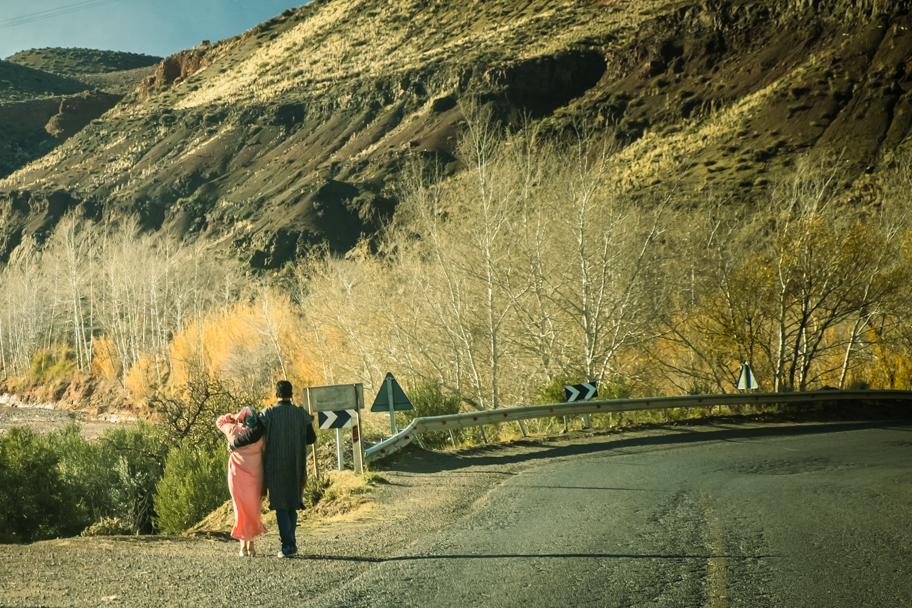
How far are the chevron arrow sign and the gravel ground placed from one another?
1.04 m

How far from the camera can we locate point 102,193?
4350 inches

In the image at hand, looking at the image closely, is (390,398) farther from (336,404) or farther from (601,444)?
(601,444)

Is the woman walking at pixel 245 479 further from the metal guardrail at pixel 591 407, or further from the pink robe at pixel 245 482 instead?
the metal guardrail at pixel 591 407

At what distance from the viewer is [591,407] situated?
17.1m

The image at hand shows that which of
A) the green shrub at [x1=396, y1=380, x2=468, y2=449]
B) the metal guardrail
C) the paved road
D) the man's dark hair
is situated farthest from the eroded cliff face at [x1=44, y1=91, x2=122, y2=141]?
the man's dark hair

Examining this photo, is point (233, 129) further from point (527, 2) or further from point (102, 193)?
point (527, 2)

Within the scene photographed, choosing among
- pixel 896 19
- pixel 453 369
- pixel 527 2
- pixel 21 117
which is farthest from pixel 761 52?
pixel 21 117

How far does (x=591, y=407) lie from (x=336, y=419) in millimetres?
7437

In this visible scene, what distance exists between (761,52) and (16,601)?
114 m

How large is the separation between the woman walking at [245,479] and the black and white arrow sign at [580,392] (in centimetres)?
1074

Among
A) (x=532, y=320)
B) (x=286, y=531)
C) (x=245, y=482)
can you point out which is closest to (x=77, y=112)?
(x=532, y=320)

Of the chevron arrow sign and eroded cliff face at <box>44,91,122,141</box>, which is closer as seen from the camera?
the chevron arrow sign

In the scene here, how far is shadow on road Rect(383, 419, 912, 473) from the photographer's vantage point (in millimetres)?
13852

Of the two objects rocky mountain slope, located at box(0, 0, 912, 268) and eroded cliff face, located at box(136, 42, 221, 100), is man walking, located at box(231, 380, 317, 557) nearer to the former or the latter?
rocky mountain slope, located at box(0, 0, 912, 268)
